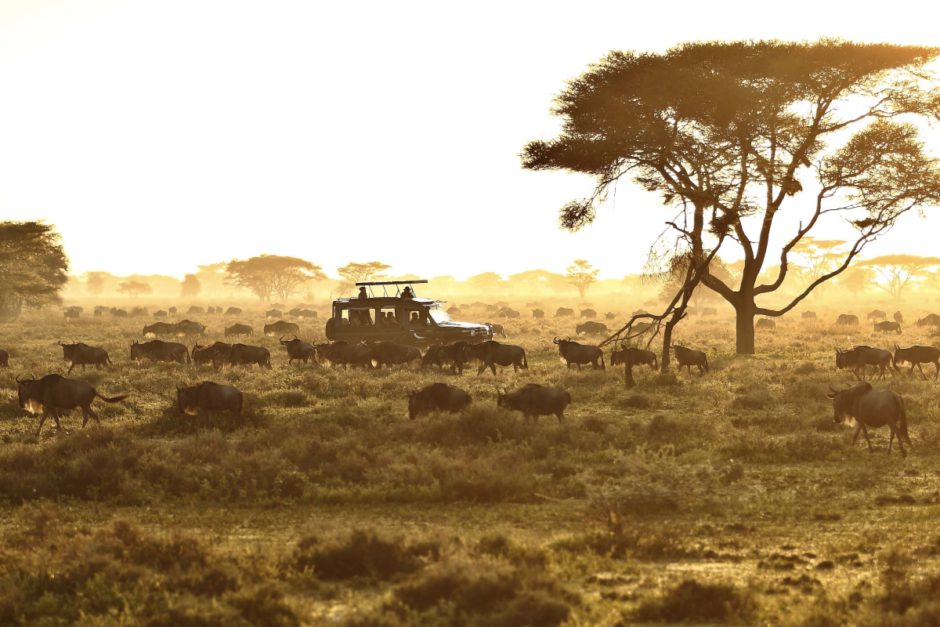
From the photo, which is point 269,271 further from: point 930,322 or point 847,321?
point 930,322

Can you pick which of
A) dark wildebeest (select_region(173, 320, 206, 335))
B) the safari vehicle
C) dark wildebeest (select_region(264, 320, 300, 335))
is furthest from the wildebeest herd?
dark wildebeest (select_region(173, 320, 206, 335))

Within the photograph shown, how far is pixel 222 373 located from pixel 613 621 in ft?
68.1

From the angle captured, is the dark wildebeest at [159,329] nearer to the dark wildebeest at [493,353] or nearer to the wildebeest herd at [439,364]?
the wildebeest herd at [439,364]

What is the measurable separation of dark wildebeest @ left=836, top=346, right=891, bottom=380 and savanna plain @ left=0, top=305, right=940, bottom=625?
3.03 metres

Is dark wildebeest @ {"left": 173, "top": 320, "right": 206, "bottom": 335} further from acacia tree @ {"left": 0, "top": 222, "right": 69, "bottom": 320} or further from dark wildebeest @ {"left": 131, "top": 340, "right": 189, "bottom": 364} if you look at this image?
dark wildebeest @ {"left": 131, "top": 340, "right": 189, "bottom": 364}

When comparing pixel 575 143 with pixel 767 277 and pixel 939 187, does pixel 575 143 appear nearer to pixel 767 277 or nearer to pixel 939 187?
pixel 939 187

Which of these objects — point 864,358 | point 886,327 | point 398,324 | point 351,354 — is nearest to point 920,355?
point 864,358

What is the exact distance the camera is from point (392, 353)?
87.5ft

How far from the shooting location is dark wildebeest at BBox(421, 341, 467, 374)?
25.9m

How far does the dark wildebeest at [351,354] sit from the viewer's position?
88.0 ft

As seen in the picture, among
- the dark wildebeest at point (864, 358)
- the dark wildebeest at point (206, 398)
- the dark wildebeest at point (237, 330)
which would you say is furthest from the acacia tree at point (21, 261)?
the dark wildebeest at point (864, 358)

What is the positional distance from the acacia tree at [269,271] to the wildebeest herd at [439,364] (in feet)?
248

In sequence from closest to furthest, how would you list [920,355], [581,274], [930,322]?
[920,355]
[930,322]
[581,274]

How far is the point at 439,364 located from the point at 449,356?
1.27 ft
